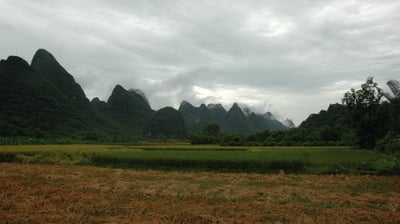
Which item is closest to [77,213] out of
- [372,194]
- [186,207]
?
[186,207]

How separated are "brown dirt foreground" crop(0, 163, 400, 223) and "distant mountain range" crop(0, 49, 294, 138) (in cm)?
4185

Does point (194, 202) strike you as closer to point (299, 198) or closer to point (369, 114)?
point (299, 198)

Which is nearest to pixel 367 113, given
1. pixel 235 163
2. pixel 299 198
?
pixel 235 163

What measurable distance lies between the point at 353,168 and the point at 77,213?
13566 millimetres

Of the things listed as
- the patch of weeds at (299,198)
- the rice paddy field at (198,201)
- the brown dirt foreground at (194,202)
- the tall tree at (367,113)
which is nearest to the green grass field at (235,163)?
the rice paddy field at (198,201)

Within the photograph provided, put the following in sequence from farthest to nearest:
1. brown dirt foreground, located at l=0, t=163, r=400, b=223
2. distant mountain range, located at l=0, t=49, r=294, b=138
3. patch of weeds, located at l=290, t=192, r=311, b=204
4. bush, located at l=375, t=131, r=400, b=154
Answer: distant mountain range, located at l=0, t=49, r=294, b=138, bush, located at l=375, t=131, r=400, b=154, patch of weeds, located at l=290, t=192, r=311, b=204, brown dirt foreground, located at l=0, t=163, r=400, b=223

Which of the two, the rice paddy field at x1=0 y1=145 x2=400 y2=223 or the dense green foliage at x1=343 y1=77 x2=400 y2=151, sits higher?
the dense green foliage at x1=343 y1=77 x2=400 y2=151

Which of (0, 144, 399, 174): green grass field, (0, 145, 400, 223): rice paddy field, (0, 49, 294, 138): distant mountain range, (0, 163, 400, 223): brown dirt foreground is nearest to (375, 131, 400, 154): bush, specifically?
(0, 144, 399, 174): green grass field

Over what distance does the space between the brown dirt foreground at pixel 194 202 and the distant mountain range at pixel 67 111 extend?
41.9 metres

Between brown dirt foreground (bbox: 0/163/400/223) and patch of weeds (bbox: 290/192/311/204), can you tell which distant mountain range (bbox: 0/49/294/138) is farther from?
patch of weeds (bbox: 290/192/311/204)

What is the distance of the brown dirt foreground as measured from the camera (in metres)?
6.41

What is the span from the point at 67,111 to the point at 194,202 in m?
58.1

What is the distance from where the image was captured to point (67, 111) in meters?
60.5

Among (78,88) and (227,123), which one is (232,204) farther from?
(227,123)
